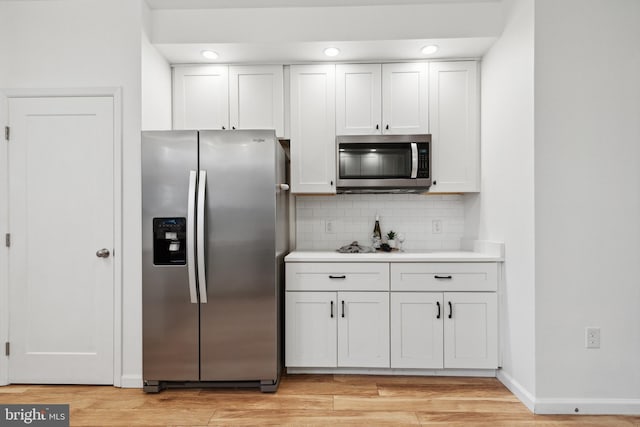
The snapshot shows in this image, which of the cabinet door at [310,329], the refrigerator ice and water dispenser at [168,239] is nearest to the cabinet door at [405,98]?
the cabinet door at [310,329]

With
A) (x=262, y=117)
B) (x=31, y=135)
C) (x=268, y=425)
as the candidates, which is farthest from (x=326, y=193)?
(x=31, y=135)

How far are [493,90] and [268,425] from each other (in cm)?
276

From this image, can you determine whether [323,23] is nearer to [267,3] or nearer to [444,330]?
[267,3]

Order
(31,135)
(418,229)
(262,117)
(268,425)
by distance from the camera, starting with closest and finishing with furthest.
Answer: (268,425) → (31,135) → (262,117) → (418,229)

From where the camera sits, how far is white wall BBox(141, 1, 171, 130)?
106 inches

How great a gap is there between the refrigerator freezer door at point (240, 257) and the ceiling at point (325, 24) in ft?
2.69

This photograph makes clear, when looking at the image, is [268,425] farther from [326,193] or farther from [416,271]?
[326,193]

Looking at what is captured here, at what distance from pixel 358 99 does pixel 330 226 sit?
3.74ft

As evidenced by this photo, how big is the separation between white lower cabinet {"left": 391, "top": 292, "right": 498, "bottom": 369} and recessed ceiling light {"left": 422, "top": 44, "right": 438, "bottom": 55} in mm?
1853

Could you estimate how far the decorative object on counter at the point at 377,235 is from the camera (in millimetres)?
3243

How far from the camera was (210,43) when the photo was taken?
9.16 ft

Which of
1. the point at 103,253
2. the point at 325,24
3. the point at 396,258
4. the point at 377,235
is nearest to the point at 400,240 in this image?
the point at 377,235

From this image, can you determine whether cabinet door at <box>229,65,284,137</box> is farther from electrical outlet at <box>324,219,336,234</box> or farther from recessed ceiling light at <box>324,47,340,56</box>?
electrical outlet at <box>324,219,336,234</box>
